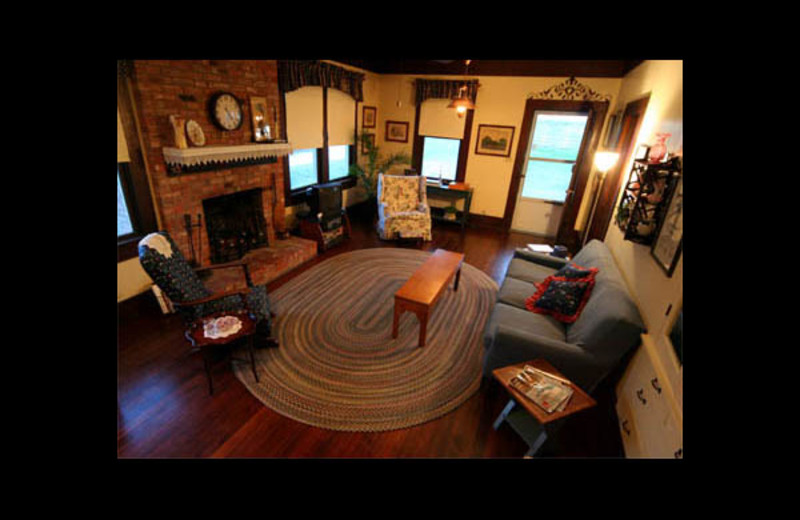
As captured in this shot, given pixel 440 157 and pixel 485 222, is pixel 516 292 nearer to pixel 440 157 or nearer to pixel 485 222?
pixel 485 222

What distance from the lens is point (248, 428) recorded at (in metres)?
1.88

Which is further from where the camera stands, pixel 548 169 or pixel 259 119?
pixel 548 169

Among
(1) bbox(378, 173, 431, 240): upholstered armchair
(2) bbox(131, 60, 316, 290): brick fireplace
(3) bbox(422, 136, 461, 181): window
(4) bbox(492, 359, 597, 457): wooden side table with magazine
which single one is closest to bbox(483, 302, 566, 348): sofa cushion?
(4) bbox(492, 359, 597, 457): wooden side table with magazine

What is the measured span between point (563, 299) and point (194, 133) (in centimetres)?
338

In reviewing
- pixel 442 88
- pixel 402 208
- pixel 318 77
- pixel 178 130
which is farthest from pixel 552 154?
pixel 178 130

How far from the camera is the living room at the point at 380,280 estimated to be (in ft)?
6.04

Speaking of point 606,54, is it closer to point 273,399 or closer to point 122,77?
point 273,399

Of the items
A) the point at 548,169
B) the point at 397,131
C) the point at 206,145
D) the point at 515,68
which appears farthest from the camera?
the point at 397,131

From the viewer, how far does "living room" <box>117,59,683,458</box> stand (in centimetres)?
184

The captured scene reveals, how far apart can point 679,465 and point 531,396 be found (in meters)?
1.51

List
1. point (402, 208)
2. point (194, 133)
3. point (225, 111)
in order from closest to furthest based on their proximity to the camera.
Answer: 1. point (194, 133)
2. point (225, 111)
3. point (402, 208)

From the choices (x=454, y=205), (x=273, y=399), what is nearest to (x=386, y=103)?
(x=454, y=205)

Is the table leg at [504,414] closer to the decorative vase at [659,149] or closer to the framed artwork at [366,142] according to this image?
the decorative vase at [659,149]
